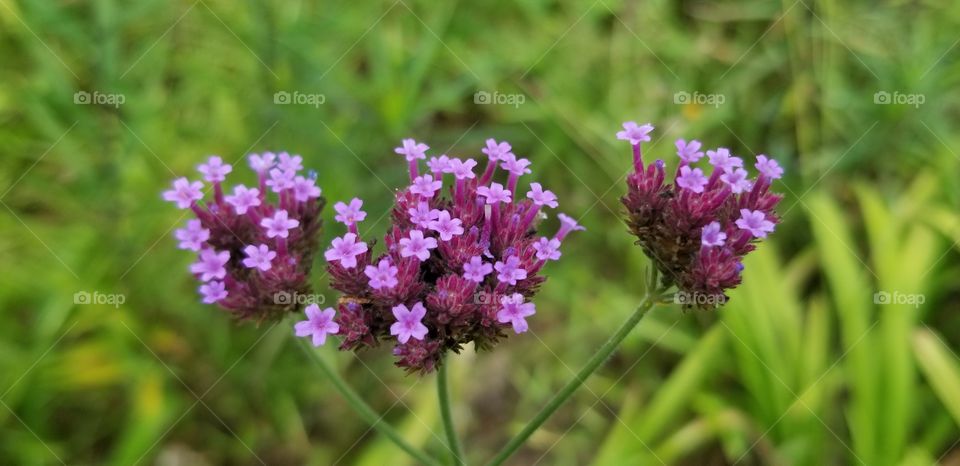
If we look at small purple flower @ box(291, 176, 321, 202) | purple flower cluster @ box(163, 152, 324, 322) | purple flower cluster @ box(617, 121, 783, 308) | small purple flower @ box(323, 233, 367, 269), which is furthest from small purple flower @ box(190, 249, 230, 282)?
purple flower cluster @ box(617, 121, 783, 308)

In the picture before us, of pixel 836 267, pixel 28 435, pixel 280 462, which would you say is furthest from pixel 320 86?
pixel 836 267

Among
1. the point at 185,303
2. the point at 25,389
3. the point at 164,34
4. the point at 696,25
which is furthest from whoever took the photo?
the point at 696,25

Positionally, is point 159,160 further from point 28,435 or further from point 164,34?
point 28,435

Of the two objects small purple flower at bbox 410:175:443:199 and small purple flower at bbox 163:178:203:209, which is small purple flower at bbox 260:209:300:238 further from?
small purple flower at bbox 410:175:443:199

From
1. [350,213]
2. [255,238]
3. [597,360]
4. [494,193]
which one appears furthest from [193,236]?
[597,360]

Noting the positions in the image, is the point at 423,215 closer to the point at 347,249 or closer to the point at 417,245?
the point at 417,245

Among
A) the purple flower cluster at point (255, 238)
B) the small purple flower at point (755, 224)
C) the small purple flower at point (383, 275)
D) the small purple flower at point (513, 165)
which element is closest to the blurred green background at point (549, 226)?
the purple flower cluster at point (255, 238)
